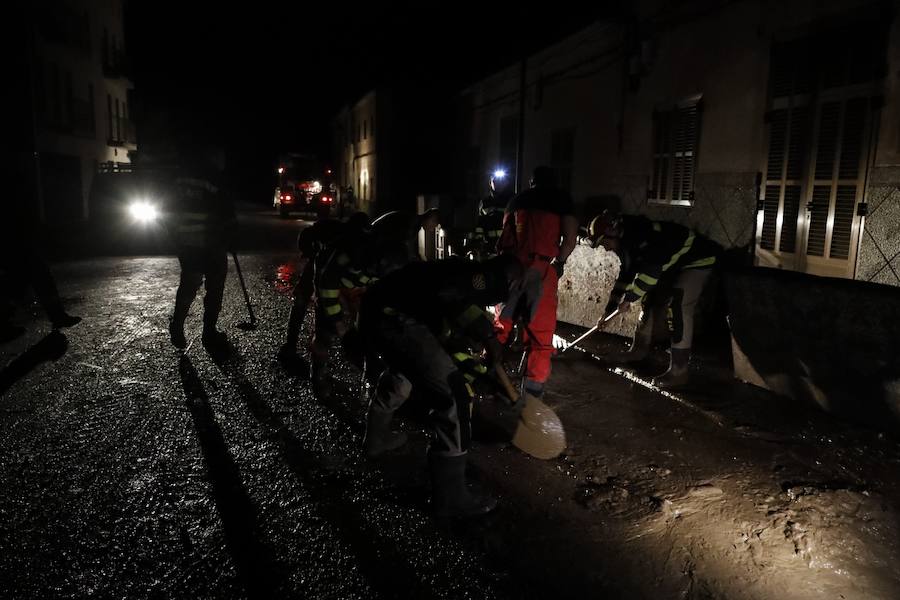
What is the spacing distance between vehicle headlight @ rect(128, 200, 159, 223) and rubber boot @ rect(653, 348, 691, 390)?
16210mm

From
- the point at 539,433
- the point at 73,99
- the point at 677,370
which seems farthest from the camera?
the point at 73,99

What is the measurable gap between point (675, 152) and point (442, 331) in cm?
729

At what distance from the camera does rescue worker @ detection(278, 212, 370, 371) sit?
193 inches

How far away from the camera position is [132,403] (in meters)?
4.87

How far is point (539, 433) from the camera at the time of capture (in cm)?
414

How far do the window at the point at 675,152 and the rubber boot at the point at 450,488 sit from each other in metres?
6.88

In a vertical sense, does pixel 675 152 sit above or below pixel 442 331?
above

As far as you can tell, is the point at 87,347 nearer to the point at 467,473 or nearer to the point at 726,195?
the point at 467,473

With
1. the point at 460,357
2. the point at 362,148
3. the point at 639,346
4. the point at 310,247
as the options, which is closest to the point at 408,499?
the point at 460,357

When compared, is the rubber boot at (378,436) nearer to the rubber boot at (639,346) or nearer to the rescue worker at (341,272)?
the rescue worker at (341,272)

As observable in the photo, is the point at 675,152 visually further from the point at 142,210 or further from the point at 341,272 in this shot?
the point at 142,210

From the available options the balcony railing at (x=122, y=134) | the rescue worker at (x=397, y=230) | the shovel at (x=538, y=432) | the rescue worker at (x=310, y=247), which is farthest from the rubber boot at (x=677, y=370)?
the balcony railing at (x=122, y=134)

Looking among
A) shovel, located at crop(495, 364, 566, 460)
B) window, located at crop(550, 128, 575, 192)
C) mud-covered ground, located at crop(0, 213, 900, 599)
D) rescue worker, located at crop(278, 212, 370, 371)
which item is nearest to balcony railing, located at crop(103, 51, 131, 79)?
window, located at crop(550, 128, 575, 192)

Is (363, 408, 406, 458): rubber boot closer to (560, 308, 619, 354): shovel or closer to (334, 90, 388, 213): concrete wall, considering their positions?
(560, 308, 619, 354): shovel
